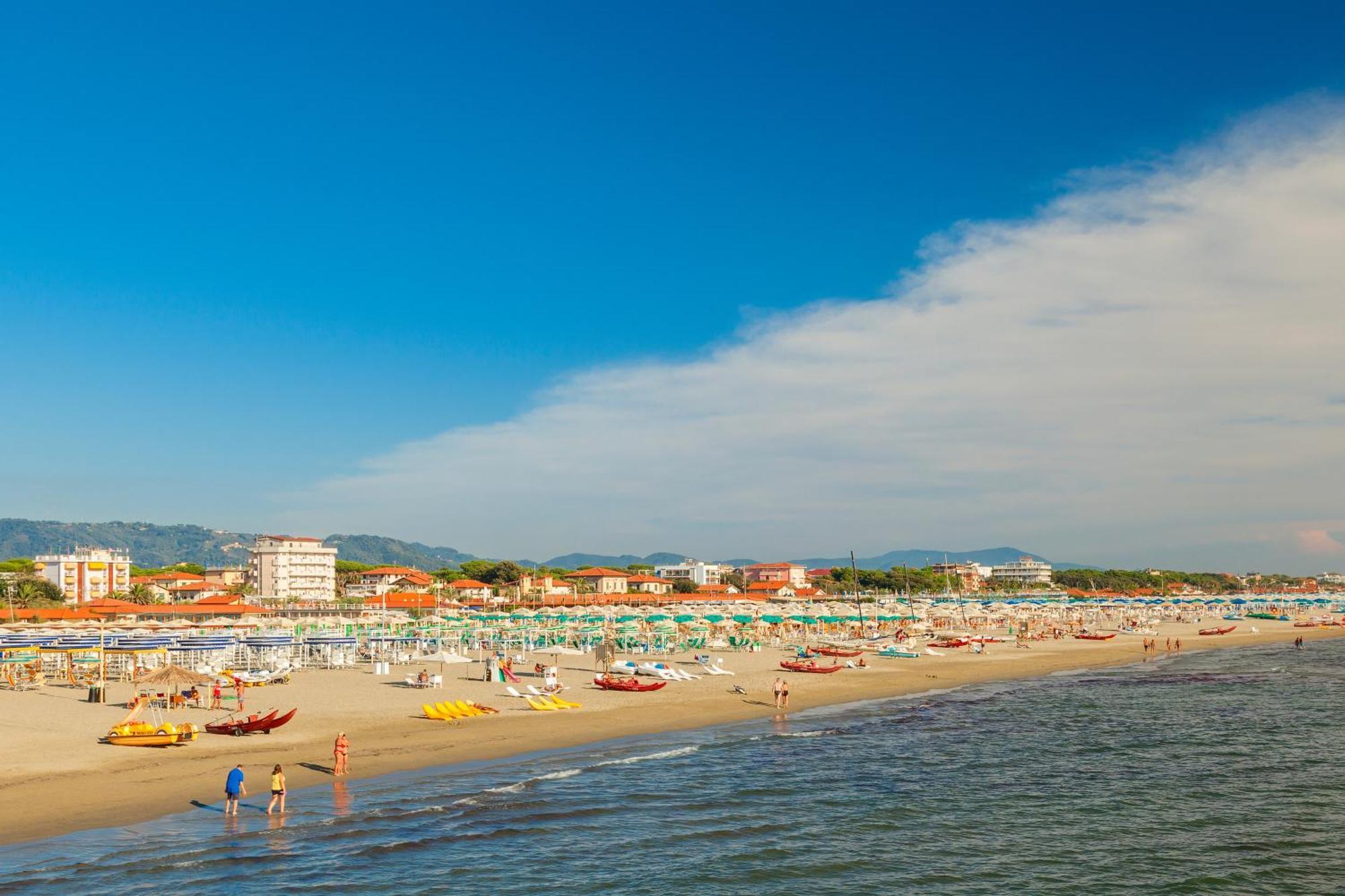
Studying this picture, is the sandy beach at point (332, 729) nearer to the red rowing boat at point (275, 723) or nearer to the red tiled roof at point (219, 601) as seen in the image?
the red rowing boat at point (275, 723)

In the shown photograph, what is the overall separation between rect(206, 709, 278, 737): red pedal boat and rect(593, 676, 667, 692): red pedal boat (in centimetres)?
2021

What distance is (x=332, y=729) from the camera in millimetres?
38938

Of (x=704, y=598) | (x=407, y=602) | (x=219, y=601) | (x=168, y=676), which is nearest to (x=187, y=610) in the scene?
(x=219, y=601)

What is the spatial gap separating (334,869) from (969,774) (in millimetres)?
21220

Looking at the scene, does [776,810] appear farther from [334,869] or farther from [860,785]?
[334,869]

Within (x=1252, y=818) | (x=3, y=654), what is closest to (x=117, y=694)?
(x=3, y=654)

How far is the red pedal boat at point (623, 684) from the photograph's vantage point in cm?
5381

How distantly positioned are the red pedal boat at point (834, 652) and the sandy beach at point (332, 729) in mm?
6622

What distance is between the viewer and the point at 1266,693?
187ft

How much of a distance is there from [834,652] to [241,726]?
2083 inches

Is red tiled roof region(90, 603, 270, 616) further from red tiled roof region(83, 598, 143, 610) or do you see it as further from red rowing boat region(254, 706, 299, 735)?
red rowing boat region(254, 706, 299, 735)

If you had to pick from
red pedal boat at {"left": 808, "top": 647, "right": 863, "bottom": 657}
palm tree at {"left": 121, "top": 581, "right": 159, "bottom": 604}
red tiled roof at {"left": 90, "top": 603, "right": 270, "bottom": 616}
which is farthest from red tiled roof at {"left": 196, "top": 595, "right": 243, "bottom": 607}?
red pedal boat at {"left": 808, "top": 647, "right": 863, "bottom": 657}

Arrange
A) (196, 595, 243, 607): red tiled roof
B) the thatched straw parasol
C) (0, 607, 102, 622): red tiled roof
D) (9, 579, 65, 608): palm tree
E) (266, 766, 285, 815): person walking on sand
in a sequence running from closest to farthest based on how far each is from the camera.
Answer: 1. (266, 766, 285, 815): person walking on sand
2. the thatched straw parasol
3. (0, 607, 102, 622): red tiled roof
4. (196, 595, 243, 607): red tiled roof
5. (9, 579, 65, 608): palm tree

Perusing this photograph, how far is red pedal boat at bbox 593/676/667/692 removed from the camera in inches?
2119
